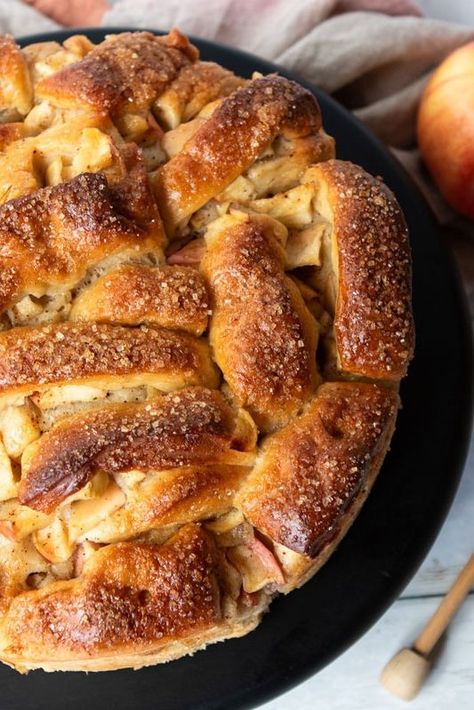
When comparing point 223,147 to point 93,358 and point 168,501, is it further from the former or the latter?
point 168,501

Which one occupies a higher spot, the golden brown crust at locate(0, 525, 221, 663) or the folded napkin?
the folded napkin

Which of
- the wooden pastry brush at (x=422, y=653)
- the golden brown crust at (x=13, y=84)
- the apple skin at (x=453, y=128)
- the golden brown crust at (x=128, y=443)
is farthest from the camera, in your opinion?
the apple skin at (x=453, y=128)

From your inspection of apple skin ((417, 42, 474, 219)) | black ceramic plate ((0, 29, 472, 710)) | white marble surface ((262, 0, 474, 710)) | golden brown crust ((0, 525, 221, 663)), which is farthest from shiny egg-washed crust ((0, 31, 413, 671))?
apple skin ((417, 42, 474, 219))

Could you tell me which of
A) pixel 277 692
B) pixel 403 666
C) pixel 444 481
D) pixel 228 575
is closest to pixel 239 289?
pixel 228 575

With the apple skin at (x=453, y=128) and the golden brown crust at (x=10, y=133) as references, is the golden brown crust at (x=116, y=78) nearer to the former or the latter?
the golden brown crust at (x=10, y=133)

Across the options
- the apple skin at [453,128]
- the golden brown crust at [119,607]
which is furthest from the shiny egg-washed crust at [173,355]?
the apple skin at [453,128]

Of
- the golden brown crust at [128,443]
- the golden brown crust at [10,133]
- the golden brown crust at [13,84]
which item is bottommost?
the golden brown crust at [128,443]

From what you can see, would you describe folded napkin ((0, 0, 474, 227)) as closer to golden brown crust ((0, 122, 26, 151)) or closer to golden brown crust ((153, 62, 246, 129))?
golden brown crust ((153, 62, 246, 129))
